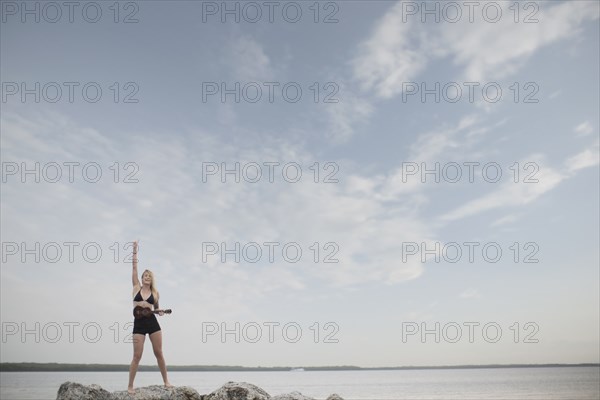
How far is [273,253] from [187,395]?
11.8m

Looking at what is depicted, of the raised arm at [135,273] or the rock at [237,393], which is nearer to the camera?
the rock at [237,393]

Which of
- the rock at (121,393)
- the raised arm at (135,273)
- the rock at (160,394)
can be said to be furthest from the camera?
the raised arm at (135,273)

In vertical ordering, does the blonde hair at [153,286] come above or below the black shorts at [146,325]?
above

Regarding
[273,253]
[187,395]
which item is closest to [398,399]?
[273,253]

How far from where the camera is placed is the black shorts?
38.6 feet

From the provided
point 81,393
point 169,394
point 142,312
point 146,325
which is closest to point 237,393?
point 169,394

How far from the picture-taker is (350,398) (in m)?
72.0

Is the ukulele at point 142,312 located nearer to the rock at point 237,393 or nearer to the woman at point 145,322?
the woman at point 145,322

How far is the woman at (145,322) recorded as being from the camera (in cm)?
1167

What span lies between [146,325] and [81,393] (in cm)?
186

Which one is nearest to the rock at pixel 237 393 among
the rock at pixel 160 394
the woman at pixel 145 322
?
the rock at pixel 160 394

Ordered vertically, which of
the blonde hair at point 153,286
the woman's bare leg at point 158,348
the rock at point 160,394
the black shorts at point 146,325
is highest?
the blonde hair at point 153,286

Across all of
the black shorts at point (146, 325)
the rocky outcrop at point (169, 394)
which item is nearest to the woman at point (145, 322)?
the black shorts at point (146, 325)

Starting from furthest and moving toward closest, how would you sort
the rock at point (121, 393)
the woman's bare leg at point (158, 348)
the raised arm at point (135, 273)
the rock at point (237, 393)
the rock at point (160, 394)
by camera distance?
the woman's bare leg at point (158, 348), the raised arm at point (135, 273), the rock at point (160, 394), the rock at point (121, 393), the rock at point (237, 393)
